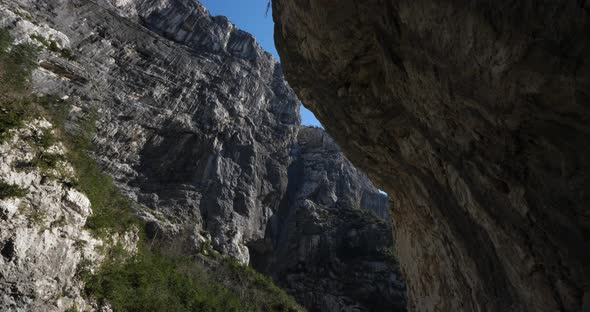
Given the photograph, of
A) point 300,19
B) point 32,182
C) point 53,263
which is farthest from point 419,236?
point 32,182

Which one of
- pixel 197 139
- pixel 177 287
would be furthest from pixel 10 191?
pixel 197 139

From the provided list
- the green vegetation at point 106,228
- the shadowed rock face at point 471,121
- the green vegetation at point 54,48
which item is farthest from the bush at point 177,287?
the green vegetation at point 54,48

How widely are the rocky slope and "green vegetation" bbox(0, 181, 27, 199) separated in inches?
752

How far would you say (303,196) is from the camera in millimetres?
55438

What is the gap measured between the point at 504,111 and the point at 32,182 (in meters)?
13.8

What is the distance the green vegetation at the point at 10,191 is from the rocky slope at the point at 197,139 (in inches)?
752

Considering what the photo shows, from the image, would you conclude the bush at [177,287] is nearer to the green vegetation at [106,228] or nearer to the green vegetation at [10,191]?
the green vegetation at [106,228]

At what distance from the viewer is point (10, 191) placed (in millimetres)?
11422

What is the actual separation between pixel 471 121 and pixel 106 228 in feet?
50.3

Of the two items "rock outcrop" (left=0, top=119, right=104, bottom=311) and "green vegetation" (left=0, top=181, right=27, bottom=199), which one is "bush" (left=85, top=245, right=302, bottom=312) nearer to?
"rock outcrop" (left=0, top=119, right=104, bottom=311)

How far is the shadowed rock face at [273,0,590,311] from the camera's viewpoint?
3887 millimetres

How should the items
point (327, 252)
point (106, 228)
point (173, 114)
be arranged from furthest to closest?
point (327, 252) → point (173, 114) → point (106, 228)

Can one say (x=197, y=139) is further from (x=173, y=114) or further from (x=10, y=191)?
(x=10, y=191)

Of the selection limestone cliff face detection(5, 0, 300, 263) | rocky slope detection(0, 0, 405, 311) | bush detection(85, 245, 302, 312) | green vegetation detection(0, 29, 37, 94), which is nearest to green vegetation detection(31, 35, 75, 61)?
rocky slope detection(0, 0, 405, 311)
